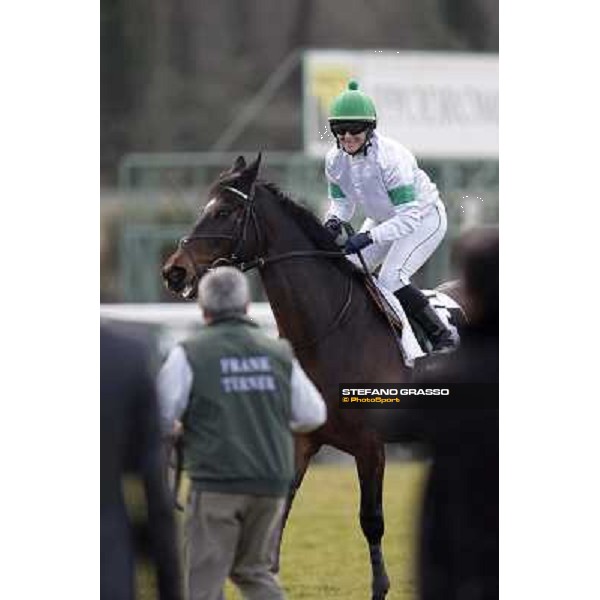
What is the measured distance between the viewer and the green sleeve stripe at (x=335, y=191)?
8016mm

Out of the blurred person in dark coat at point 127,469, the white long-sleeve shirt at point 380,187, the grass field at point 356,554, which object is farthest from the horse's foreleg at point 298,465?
the white long-sleeve shirt at point 380,187

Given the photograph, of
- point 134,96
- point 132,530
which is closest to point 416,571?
point 132,530

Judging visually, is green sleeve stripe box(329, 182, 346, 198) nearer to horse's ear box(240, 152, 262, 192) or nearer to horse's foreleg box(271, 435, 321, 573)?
horse's ear box(240, 152, 262, 192)

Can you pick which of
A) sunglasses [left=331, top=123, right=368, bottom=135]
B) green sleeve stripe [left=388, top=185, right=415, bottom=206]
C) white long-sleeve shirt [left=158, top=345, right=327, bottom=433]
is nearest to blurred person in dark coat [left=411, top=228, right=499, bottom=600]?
green sleeve stripe [left=388, top=185, right=415, bottom=206]

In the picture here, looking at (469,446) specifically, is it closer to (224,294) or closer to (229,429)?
(229,429)

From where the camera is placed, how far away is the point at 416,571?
8164 millimetres

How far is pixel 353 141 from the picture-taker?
26.0ft

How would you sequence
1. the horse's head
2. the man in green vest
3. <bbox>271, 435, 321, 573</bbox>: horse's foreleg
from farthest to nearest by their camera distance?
1. <bbox>271, 435, 321, 573</bbox>: horse's foreleg
2. the horse's head
3. the man in green vest

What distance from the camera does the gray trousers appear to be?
22.7 ft

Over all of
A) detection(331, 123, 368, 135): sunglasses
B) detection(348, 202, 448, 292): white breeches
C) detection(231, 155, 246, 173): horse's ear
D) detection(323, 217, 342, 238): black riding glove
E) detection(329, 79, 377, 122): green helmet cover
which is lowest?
detection(348, 202, 448, 292): white breeches

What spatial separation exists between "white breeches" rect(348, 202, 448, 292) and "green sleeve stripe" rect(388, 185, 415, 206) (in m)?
0.12

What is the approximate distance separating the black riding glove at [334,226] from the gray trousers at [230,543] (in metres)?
1.43

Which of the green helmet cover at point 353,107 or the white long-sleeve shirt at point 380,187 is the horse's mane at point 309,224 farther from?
the green helmet cover at point 353,107
